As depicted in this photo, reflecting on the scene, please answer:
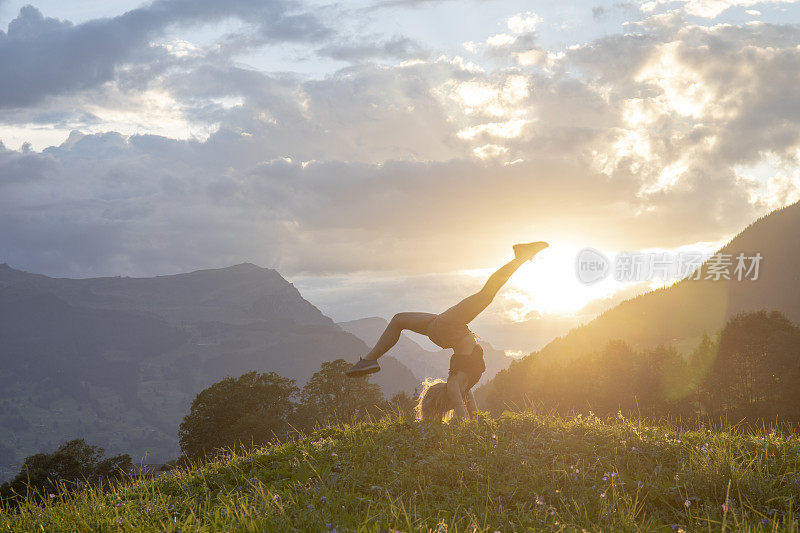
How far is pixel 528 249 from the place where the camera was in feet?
40.5

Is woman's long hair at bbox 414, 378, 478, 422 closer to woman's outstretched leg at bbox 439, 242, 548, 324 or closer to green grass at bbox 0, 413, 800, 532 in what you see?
green grass at bbox 0, 413, 800, 532

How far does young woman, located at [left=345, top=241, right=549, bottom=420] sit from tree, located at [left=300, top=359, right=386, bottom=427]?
43.6 metres

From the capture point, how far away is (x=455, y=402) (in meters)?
12.7

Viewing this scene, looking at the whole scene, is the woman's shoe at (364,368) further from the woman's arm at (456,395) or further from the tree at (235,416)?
the tree at (235,416)

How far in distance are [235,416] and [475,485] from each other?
156ft

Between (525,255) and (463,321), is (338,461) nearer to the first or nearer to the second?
(463,321)

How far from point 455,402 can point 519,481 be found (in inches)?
140

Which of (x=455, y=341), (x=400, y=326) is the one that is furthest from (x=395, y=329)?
(x=455, y=341)

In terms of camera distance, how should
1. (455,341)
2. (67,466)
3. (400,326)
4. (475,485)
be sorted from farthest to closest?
1. (67,466)
2. (400,326)
3. (455,341)
4. (475,485)

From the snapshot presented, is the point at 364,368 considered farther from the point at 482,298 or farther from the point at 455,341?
the point at 482,298

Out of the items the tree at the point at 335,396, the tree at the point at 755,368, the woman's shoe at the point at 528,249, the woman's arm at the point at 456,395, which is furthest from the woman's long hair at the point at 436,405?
the tree at the point at 755,368

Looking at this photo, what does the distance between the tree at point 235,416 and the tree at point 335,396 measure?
2446 mm

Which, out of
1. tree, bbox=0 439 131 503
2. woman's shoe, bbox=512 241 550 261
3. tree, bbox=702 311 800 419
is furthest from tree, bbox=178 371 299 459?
woman's shoe, bbox=512 241 550 261

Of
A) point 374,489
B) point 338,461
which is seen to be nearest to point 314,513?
point 374,489
